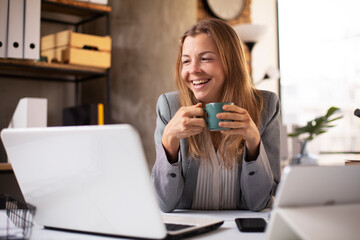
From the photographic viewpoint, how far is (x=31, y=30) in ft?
7.47

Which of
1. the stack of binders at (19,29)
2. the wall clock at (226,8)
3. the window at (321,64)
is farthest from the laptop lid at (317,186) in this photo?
the window at (321,64)

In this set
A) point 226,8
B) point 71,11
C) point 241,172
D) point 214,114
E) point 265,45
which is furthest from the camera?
point 265,45

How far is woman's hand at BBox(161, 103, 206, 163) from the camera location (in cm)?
113

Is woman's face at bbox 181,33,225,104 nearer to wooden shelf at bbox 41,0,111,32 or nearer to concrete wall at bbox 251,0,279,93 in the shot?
wooden shelf at bbox 41,0,111,32

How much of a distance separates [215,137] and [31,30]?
4.61 feet

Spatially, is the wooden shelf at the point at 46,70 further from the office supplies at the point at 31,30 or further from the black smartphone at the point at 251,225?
the black smartphone at the point at 251,225

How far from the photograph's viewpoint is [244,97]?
142 cm

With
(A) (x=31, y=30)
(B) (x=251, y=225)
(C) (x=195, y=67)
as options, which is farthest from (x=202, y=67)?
(A) (x=31, y=30)

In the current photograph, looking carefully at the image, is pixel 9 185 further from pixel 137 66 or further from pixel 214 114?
pixel 214 114

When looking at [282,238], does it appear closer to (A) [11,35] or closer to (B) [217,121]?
(B) [217,121]

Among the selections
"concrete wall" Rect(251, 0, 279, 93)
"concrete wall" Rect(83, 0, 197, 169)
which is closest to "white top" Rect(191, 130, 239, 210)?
"concrete wall" Rect(83, 0, 197, 169)

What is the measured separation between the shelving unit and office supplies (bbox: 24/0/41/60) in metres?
0.08

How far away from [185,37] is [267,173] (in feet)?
1.89

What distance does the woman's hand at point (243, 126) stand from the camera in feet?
3.55
